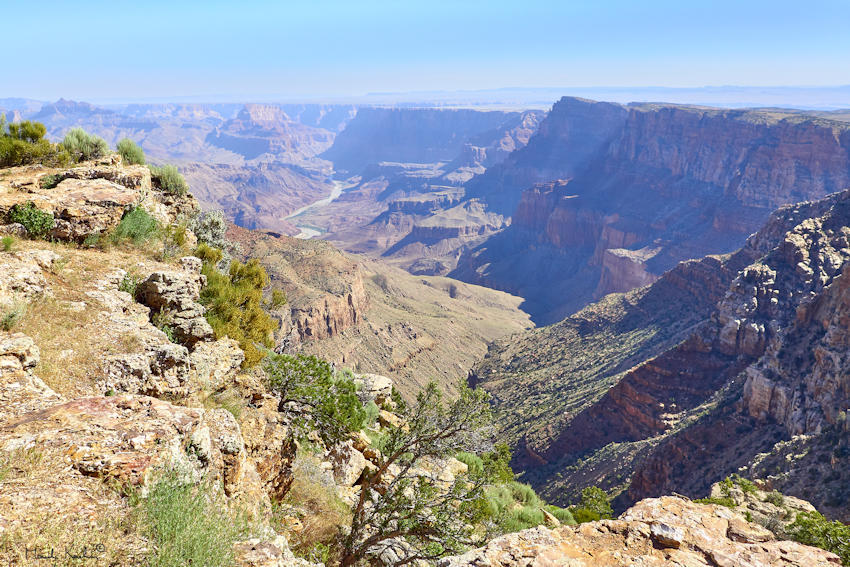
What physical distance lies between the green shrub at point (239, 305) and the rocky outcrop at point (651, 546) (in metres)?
7.74

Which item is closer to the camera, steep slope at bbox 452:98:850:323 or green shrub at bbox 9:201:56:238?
green shrub at bbox 9:201:56:238

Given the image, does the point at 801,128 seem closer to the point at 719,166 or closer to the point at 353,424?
the point at 719,166

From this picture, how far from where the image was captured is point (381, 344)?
71875mm

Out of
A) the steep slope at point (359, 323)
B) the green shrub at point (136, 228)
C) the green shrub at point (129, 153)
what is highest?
the green shrub at point (129, 153)

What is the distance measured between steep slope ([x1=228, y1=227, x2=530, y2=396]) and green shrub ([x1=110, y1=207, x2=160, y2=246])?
41682 millimetres

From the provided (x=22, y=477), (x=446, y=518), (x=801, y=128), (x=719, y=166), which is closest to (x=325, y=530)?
(x=446, y=518)

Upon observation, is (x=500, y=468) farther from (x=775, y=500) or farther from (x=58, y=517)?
(x=58, y=517)

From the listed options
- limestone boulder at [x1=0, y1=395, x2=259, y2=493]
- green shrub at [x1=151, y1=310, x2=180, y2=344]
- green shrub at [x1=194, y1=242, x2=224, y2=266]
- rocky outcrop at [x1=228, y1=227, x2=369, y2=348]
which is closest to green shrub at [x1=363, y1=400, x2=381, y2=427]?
green shrub at [x1=194, y1=242, x2=224, y2=266]

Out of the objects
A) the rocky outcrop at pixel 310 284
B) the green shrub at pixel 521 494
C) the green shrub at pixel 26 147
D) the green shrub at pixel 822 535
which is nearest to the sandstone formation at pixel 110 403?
the green shrub at pixel 26 147

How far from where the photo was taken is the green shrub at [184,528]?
494cm

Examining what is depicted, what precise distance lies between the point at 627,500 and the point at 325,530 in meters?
31.0

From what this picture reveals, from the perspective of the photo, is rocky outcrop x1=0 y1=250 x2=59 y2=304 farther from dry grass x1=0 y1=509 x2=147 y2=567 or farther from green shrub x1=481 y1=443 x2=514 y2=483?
green shrub x1=481 y1=443 x2=514 y2=483

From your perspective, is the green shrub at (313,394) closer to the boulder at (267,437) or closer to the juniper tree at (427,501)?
the boulder at (267,437)

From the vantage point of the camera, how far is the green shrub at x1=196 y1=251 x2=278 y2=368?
12500 mm
